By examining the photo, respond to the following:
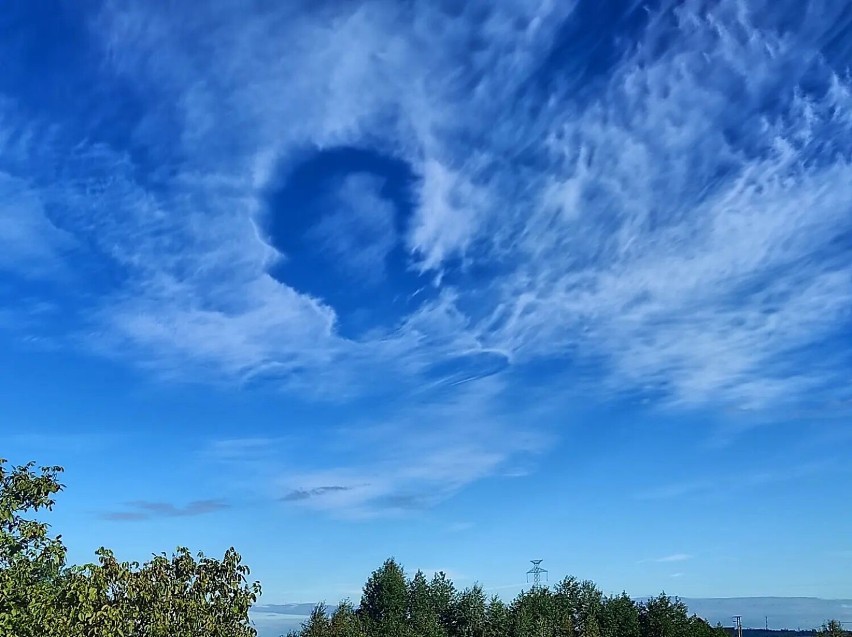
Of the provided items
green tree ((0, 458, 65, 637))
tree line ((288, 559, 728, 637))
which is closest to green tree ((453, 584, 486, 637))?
tree line ((288, 559, 728, 637))

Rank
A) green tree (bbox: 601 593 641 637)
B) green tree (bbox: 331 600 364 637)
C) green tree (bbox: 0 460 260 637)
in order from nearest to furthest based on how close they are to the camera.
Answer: green tree (bbox: 0 460 260 637), green tree (bbox: 331 600 364 637), green tree (bbox: 601 593 641 637)

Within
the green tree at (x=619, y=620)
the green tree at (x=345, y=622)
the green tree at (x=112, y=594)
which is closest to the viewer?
the green tree at (x=112, y=594)

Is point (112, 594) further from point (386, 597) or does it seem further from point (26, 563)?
point (386, 597)

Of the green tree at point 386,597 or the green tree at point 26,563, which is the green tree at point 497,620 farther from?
the green tree at point 26,563

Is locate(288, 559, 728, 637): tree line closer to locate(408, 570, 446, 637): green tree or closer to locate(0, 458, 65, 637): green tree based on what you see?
locate(408, 570, 446, 637): green tree

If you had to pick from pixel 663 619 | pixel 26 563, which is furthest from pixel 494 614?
pixel 26 563

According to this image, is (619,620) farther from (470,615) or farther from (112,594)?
(112,594)

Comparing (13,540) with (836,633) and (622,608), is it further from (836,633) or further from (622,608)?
(836,633)

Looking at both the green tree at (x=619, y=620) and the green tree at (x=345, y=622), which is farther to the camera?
the green tree at (x=619, y=620)

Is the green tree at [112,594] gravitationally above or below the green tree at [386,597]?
below

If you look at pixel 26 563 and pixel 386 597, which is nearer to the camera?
pixel 26 563

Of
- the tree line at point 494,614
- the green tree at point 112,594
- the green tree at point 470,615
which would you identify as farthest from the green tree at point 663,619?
the green tree at point 112,594

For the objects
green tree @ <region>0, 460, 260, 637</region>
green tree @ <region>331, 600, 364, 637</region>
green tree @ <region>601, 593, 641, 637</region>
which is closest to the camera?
green tree @ <region>0, 460, 260, 637</region>
